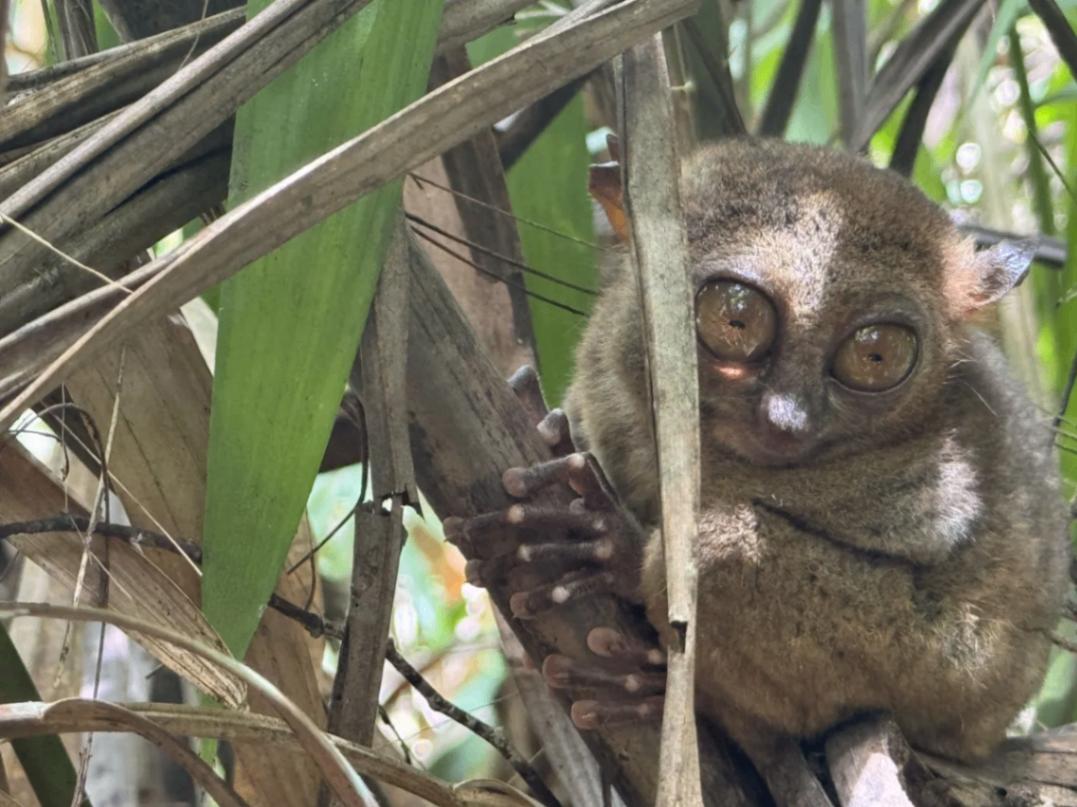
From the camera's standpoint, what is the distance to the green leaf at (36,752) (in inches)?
70.7

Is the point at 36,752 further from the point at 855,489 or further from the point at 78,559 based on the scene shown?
the point at 855,489

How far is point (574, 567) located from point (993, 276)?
4.27ft

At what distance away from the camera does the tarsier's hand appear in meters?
1.88

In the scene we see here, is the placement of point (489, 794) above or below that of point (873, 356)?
below

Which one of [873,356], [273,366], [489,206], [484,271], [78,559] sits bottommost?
[78,559]

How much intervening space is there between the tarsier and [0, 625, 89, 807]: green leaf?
A: 2.51 ft

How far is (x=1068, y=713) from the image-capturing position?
10.5ft

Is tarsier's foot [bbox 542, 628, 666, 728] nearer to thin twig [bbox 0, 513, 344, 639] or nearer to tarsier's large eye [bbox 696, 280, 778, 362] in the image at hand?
thin twig [bbox 0, 513, 344, 639]

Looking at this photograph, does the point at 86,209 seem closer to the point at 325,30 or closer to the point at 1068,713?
the point at 325,30

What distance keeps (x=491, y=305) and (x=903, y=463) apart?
3.84 feet

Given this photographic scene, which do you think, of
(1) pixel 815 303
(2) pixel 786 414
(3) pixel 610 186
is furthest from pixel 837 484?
(3) pixel 610 186

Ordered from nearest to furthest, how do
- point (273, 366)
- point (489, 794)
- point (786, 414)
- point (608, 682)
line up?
point (273, 366)
point (489, 794)
point (608, 682)
point (786, 414)

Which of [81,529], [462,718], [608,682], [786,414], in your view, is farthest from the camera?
[786,414]

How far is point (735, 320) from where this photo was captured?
2.29 m
